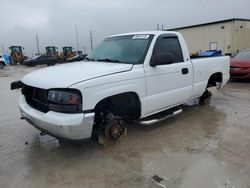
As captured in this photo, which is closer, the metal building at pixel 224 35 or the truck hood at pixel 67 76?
the truck hood at pixel 67 76

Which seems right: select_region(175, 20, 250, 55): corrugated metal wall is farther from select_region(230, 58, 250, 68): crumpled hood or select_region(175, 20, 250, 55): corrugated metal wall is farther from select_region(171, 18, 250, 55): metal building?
select_region(230, 58, 250, 68): crumpled hood

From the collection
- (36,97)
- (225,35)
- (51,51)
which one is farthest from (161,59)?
(51,51)

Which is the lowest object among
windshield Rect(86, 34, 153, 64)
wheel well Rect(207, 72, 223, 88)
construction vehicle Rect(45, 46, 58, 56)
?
wheel well Rect(207, 72, 223, 88)

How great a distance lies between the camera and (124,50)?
4.10 m

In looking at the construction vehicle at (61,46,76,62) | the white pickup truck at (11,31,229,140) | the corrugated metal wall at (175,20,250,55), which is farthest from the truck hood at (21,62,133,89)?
the construction vehicle at (61,46,76,62)

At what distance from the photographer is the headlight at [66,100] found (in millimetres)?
2865

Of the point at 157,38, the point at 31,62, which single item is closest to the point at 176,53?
the point at 157,38

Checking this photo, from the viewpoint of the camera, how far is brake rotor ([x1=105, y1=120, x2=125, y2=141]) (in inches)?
135

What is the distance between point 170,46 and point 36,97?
256cm

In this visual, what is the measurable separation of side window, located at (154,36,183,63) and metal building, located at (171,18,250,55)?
52.9 ft

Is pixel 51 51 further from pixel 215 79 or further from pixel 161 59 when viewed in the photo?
pixel 161 59

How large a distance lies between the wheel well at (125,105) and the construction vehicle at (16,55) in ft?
116

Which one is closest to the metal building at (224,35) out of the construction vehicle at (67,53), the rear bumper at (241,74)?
the rear bumper at (241,74)

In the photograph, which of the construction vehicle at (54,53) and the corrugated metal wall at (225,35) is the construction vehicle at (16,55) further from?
the corrugated metal wall at (225,35)
